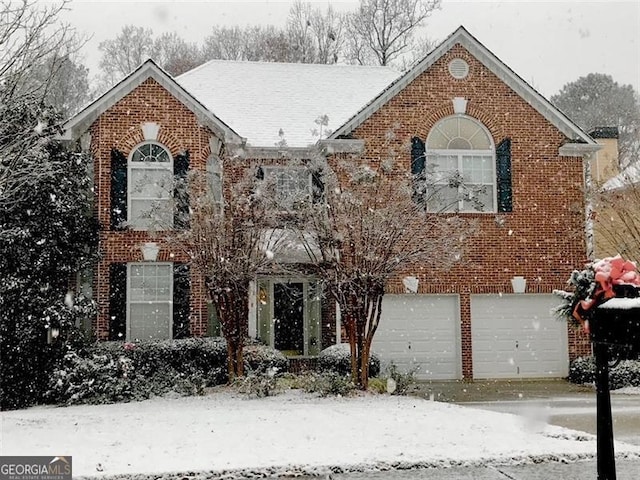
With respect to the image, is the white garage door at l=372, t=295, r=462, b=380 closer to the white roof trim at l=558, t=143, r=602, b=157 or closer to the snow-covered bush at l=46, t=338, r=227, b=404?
the snow-covered bush at l=46, t=338, r=227, b=404

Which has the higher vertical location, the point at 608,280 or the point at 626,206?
the point at 626,206

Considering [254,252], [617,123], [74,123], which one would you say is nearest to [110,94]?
[74,123]

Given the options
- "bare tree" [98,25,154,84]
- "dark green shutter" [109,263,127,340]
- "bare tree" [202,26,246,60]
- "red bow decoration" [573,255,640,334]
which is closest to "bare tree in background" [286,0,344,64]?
"bare tree" [202,26,246,60]

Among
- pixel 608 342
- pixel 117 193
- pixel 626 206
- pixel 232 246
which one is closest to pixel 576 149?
pixel 626 206

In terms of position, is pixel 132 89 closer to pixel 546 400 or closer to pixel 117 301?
pixel 117 301

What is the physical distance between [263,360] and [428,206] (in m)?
5.02

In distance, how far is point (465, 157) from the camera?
16.9 metres

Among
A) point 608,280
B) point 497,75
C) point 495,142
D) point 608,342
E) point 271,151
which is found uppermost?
point 497,75

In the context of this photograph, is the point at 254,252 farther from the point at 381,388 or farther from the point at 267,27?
the point at 267,27

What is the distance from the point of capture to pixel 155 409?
11.1m

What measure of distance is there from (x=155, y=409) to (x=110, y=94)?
7755mm

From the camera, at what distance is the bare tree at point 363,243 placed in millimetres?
12195

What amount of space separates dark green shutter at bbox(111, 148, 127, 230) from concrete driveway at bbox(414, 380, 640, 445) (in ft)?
23.7

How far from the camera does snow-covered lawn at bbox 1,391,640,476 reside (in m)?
6.72
